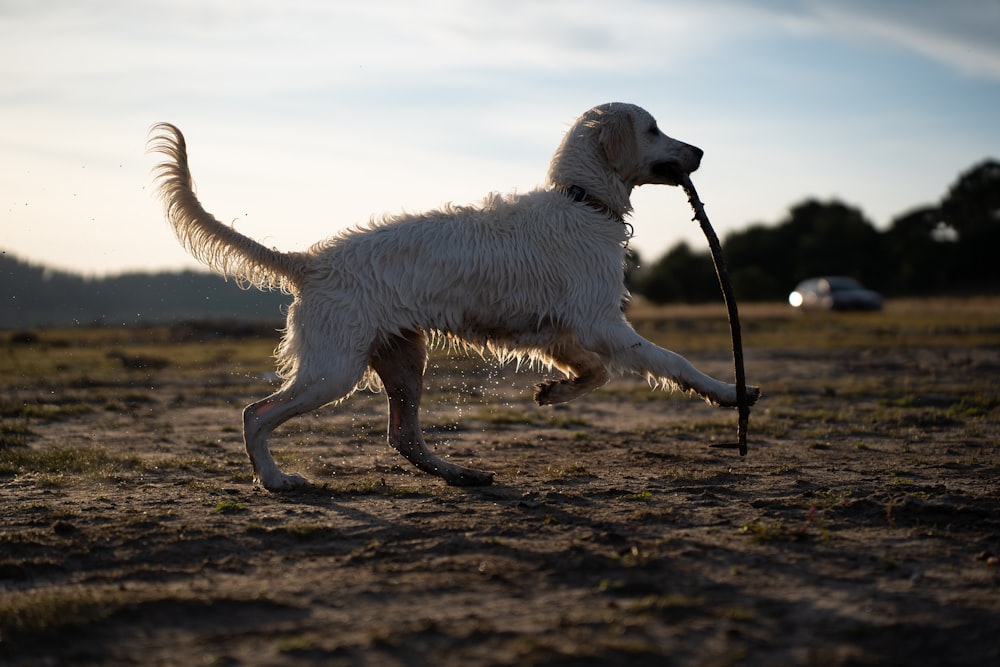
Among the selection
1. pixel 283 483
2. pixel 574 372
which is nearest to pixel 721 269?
pixel 574 372

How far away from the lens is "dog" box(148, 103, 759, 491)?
22.3ft

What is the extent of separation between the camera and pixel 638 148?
7445mm

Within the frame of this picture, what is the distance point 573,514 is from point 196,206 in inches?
134

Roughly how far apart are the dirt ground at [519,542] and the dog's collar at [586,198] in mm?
1861

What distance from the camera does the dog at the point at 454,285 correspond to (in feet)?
22.3

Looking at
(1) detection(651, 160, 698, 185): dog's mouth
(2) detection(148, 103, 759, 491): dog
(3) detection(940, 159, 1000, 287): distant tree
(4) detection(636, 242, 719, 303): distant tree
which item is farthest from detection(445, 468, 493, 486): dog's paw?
(4) detection(636, 242, 719, 303): distant tree

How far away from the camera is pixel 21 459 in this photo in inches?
315

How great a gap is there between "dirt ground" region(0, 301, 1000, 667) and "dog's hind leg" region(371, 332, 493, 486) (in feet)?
0.68

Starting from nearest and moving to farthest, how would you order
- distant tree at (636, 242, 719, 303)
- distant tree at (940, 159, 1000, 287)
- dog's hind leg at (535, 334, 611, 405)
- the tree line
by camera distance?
dog's hind leg at (535, 334, 611, 405) < distant tree at (940, 159, 1000, 287) < the tree line < distant tree at (636, 242, 719, 303)

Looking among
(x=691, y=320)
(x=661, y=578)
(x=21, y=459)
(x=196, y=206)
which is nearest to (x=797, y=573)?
(x=661, y=578)

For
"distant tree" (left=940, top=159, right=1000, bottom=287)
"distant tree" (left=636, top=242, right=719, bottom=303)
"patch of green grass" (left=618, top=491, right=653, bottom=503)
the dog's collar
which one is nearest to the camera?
"patch of green grass" (left=618, top=491, right=653, bottom=503)

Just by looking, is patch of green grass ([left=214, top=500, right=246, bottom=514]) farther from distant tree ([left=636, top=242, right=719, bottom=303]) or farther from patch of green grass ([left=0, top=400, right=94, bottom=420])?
distant tree ([left=636, top=242, right=719, bottom=303])

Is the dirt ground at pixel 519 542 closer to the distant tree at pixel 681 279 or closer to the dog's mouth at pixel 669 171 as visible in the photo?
the dog's mouth at pixel 669 171

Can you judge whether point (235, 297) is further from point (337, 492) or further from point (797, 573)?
point (797, 573)
